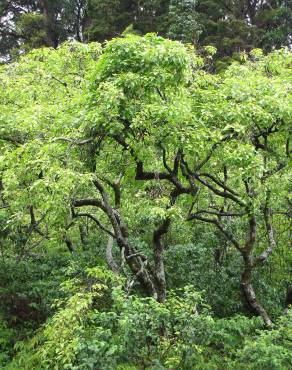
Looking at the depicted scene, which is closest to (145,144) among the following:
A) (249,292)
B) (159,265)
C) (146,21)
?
(159,265)

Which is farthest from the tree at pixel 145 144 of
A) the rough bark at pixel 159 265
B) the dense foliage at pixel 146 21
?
the dense foliage at pixel 146 21

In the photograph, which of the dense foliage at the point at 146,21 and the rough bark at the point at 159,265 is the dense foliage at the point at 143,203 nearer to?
the rough bark at the point at 159,265

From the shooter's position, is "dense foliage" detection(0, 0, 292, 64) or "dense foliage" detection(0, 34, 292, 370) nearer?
"dense foliage" detection(0, 34, 292, 370)

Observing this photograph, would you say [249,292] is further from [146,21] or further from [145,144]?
[146,21]

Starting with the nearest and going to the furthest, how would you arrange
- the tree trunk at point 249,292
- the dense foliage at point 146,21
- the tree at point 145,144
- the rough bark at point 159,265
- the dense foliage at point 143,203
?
the dense foliage at point 143,203 < the tree at point 145,144 < the rough bark at point 159,265 < the tree trunk at point 249,292 < the dense foliage at point 146,21

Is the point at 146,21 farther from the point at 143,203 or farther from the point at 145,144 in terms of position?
the point at 143,203

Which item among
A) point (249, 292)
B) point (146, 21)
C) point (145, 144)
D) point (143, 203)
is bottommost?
point (249, 292)

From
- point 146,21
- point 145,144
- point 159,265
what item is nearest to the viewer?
point 145,144

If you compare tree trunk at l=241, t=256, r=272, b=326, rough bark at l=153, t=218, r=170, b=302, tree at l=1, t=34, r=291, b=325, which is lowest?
tree trunk at l=241, t=256, r=272, b=326

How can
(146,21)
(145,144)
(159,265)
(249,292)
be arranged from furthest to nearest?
(146,21), (249,292), (159,265), (145,144)

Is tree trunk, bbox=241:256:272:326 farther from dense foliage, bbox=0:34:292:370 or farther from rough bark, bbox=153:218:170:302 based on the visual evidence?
rough bark, bbox=153:218:170:302

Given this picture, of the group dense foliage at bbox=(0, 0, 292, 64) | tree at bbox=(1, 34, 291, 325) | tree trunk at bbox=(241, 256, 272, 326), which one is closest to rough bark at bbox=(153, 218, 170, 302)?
tree at bbox=(1, 34, 291, 325)

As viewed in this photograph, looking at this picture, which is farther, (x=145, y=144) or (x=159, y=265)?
(x=159, y=265)

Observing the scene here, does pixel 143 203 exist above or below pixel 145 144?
below
